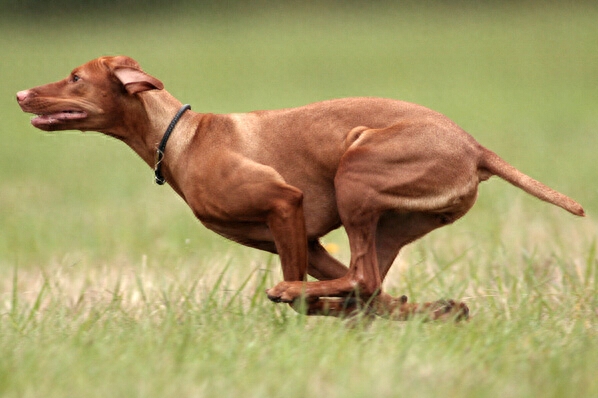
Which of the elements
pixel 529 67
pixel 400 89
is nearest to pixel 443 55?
pixel 529 67

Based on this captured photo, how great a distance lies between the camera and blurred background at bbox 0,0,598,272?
9070 millimetres

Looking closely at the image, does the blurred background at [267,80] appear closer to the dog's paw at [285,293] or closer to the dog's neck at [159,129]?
the dog's neck at [159,129]

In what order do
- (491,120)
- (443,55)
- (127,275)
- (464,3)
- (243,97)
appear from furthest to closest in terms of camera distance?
(464,3) < (443,55) < (243,97) < (491,120) < (127,275)

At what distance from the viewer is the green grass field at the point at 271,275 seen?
3994 millimetres

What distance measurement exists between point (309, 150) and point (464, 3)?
96.0 ft

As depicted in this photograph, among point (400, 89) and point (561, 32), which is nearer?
point (400, 89)

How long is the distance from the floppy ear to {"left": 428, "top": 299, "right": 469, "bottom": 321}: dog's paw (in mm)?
1788

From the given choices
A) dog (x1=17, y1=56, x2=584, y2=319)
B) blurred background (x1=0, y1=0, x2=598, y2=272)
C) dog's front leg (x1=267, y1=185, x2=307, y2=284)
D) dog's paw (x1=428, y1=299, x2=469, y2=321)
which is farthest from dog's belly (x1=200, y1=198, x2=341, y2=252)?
blurred background (x1=0, y1=0, x2=598, y2=272)

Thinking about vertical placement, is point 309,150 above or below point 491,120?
above

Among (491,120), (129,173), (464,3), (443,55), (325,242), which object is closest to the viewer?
(325,242)

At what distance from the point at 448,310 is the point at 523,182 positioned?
0.74 m

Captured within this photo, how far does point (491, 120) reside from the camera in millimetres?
15633

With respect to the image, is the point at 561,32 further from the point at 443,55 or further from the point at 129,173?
the point at 129,173

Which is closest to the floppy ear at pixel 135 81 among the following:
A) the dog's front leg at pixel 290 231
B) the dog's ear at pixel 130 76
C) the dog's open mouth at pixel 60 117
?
the dog's ear at pixel 130 76
